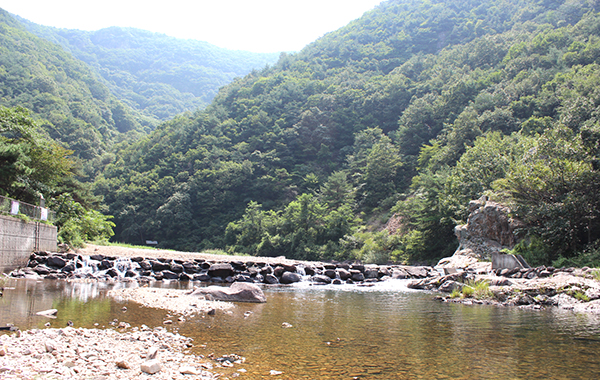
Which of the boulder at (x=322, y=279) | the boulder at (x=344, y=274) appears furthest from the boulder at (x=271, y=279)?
the boulder at (x=344, y=274)

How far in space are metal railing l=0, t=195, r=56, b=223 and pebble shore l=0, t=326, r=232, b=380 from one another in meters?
12.7

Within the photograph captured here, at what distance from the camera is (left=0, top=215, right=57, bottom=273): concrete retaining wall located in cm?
1590

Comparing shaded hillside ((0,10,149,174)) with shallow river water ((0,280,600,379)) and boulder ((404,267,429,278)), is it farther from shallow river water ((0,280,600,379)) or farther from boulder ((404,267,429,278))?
shallow river water ((0,280,600,379))

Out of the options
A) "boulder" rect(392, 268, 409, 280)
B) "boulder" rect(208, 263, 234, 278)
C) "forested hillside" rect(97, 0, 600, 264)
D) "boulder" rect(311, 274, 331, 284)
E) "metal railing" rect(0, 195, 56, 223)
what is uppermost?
"forested hillside" rect(97, 0, 600, 264)

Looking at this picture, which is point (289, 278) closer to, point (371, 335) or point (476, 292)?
point (476, 292)

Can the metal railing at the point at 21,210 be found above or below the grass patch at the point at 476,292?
above

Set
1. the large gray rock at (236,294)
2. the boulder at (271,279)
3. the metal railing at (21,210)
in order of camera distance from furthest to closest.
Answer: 1. the boulder at (271,279)
2. the metal railing at (21,210)
3. the large gray rock at (236,294)

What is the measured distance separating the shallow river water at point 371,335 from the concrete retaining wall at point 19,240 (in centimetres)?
424

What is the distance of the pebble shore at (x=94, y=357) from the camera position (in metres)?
4.97

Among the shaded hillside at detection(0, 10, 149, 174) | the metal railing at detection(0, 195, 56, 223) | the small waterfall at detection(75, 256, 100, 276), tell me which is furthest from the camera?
the shaded hillside at detection(0, 10, 149, 174)

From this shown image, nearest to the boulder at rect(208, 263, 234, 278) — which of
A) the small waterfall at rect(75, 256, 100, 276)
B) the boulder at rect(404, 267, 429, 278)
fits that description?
the small waterfall at rect(75, 256, 100, 276)

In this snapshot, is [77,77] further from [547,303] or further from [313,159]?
[547,303]

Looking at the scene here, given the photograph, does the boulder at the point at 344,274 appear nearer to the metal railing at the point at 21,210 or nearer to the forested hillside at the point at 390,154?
the forested hillside at the point at 390,154

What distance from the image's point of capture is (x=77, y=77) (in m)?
128
